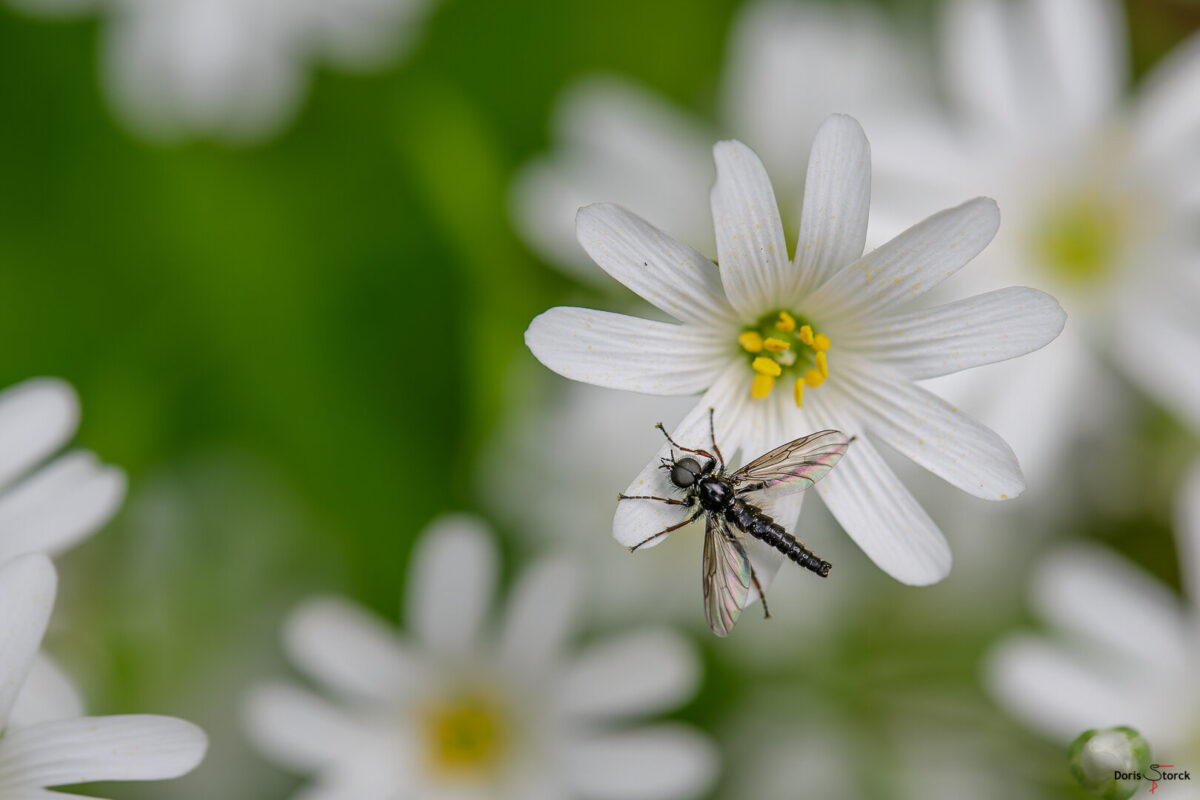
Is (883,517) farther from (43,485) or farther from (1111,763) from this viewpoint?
(43,485)

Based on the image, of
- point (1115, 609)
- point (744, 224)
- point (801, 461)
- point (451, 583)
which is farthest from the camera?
point (1115, 609)

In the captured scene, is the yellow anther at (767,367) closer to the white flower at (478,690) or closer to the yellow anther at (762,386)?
the yellow anther at (762,386)

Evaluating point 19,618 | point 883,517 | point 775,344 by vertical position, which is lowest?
point 19,618

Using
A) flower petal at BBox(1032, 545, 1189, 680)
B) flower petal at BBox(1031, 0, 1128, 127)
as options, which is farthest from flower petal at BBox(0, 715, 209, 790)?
flower petal at BBox(1031, 0, 1128, 127)

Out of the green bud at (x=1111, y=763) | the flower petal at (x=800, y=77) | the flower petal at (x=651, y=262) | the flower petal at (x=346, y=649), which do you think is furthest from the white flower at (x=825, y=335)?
the flower petal at (x=800, y=77)

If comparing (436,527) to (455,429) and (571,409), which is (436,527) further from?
(455,429)

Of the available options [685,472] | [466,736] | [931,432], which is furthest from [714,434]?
[466,736]

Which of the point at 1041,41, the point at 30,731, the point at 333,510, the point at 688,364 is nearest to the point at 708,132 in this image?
the point at 1041,41
